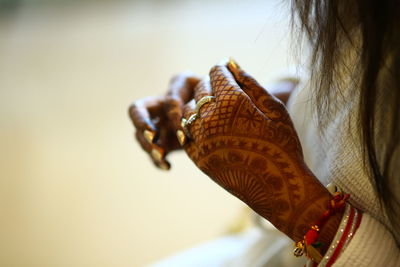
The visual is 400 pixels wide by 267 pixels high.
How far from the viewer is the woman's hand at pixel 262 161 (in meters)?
0.40

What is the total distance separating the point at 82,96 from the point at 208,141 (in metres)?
1.18

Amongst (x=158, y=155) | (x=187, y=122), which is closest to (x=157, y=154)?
(x=158, y=155)

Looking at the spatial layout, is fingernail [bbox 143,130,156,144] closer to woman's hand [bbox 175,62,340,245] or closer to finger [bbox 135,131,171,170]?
finger [bbox 135,131,171,170]

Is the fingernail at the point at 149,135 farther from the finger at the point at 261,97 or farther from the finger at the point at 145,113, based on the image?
the finger at the point at 261,97

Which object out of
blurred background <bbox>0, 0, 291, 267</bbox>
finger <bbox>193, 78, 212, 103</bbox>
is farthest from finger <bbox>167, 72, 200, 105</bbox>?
blurred background <bbox>0, 0, 291, 267</bbox>

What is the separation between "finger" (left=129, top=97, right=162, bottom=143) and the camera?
0.55m

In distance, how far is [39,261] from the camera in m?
1.11

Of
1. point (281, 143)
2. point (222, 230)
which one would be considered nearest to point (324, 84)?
point (281, 143)

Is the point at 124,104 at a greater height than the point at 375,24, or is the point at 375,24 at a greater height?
the point at 124,104

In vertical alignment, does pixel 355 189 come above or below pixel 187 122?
below

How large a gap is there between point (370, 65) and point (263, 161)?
0.39 ft

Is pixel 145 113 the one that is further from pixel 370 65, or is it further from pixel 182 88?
pixel 370 65

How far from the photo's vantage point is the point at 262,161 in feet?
1.32

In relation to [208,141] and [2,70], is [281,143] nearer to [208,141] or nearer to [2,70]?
[208,141]
